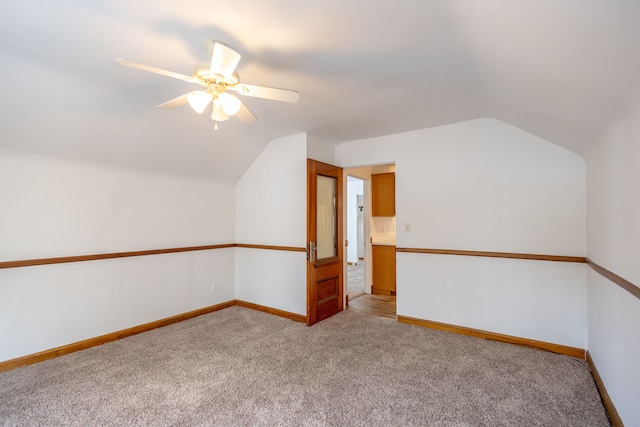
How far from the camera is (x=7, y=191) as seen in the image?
8.34ft

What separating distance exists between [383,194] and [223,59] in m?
4.10

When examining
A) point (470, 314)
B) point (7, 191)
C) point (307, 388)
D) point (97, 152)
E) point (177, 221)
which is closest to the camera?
point (307, 388)

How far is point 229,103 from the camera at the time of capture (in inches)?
77.5

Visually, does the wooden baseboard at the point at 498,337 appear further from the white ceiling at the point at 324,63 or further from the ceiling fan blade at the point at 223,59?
the ceiling fan blade at the point at 223,59

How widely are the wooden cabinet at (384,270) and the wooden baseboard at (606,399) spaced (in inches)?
107

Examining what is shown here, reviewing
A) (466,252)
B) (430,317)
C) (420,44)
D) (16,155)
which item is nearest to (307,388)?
(430,317)

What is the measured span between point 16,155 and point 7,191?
1.02 feet

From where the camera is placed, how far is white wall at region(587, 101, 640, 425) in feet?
5.20

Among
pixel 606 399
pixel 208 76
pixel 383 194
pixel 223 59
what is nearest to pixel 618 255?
pixel 606 399

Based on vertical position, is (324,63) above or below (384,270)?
above

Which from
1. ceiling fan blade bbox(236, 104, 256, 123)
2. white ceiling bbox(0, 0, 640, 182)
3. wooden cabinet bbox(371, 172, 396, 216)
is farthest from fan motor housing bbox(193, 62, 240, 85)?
wooden cabinet bbox(371, 172, 396, 216)

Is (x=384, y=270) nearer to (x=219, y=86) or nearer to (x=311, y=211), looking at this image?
(x=311, y=211)

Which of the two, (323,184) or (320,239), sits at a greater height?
(323,184)

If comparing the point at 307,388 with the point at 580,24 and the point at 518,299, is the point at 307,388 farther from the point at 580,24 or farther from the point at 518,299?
the point at 580,24
